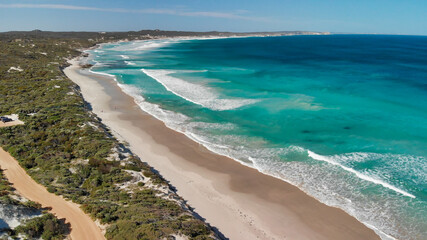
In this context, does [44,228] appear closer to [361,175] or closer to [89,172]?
[89,172]

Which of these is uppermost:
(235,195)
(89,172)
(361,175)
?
(89,172)

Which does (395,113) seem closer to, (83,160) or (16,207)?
(83,160)

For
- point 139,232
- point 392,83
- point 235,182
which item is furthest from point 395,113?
point 139,232

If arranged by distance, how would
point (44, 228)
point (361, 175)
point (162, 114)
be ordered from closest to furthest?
point (44, 228), point (361, 175), point (162, 114)

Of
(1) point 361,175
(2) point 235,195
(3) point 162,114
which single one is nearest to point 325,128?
(1) point 361,175

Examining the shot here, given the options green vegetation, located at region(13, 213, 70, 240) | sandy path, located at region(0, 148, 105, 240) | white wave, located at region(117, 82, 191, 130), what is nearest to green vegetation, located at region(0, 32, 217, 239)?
green vegetation, located at region(13, 213, 70, 240)
